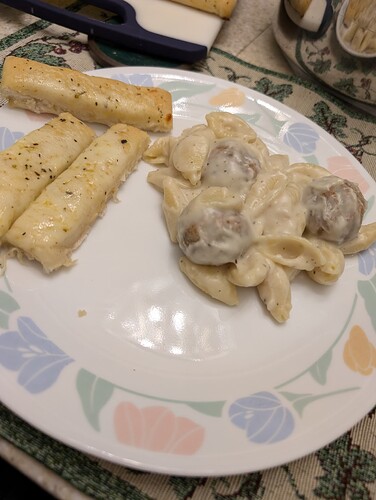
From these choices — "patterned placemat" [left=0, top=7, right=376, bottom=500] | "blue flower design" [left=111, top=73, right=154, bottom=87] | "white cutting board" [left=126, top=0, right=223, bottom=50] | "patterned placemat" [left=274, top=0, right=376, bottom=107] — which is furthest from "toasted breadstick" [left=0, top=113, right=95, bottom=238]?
"patterned placemat" [left=274, top=0, right=376, bottom=107]

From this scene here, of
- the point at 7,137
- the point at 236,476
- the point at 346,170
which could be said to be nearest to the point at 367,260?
the point at 346,170

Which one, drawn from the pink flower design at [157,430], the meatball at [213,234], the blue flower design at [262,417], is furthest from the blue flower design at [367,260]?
the pink flower design at [157,430]

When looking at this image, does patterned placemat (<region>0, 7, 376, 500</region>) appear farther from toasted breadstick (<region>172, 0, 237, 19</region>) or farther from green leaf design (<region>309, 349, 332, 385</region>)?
toasted breadstick (<region>172, 0, 237, 19</region>)

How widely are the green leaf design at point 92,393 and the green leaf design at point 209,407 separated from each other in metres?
0.17

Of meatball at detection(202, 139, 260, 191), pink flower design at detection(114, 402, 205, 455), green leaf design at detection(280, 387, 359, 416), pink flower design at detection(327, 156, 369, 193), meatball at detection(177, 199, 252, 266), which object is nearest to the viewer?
pink flower design at detection(114, 402, 205, 455)

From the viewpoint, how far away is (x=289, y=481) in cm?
96

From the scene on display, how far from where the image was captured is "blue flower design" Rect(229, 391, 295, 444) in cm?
93

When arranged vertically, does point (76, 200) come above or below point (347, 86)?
below

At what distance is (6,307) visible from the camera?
3.37ft

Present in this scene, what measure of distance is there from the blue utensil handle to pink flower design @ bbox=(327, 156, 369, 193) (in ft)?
2.29

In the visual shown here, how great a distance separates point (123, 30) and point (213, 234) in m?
1.05

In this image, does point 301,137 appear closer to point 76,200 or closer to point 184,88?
point 184,88

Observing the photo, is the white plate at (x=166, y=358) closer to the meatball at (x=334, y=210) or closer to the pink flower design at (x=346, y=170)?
the meatball at (x=334, y=210)

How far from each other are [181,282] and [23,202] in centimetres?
A: 44
